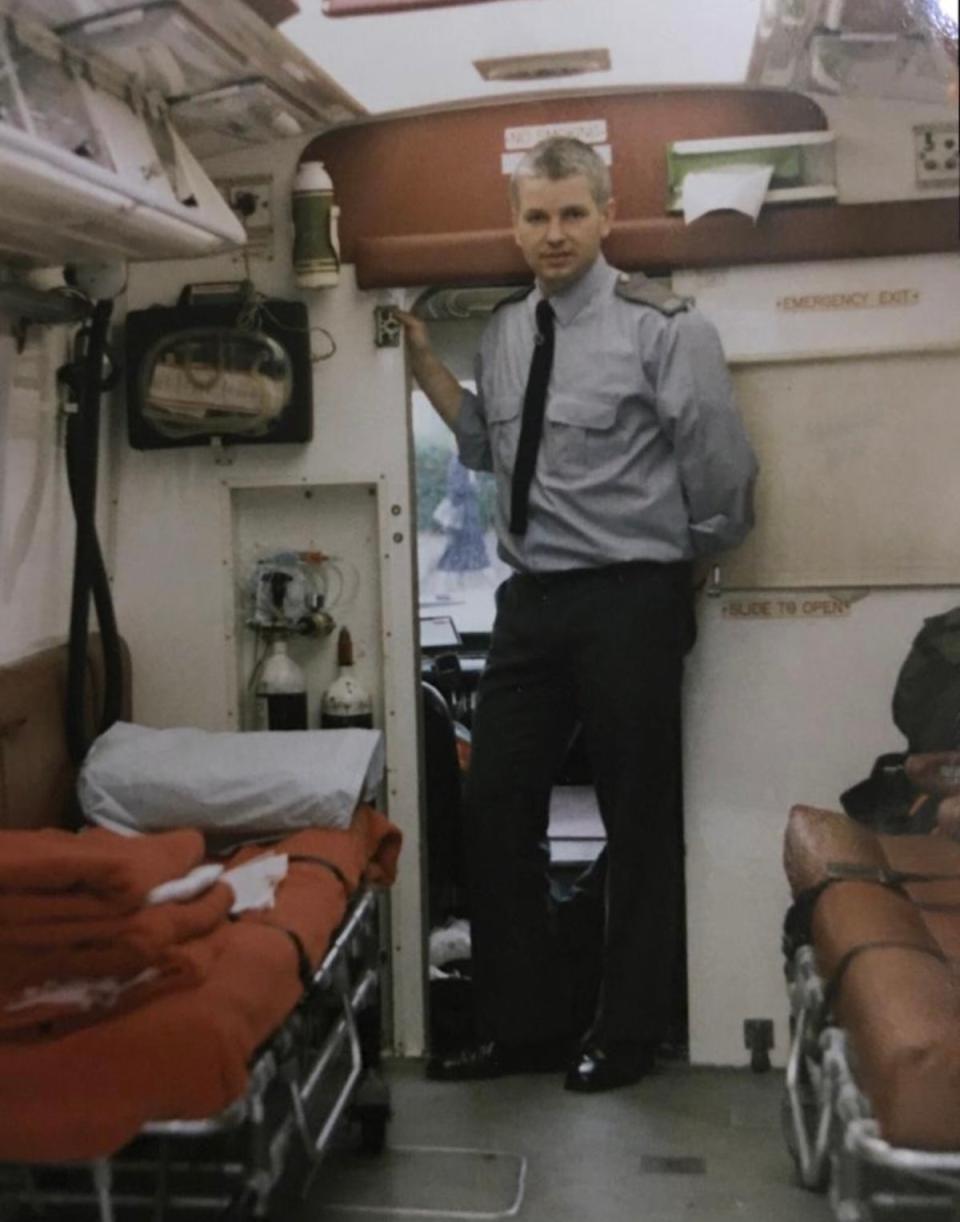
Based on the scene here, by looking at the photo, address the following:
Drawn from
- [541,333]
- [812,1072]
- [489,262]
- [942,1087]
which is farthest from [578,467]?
[942,1087]

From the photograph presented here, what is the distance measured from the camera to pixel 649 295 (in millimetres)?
3602

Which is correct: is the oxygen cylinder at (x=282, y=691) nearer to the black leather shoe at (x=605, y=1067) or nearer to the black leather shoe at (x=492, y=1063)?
the black leather shoe at (x=492, y=1063)

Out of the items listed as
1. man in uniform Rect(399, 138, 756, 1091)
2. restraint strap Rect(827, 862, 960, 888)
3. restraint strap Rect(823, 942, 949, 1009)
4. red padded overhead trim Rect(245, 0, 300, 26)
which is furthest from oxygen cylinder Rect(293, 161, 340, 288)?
restraint strap Rect(823, 942, 949, 1009)

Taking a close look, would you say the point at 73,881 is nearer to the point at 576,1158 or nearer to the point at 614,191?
→ the point at 576,1158

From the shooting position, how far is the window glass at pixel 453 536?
6.28m

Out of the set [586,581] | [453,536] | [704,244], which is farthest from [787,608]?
[453,536]

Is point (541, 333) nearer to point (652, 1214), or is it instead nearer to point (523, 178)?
point (523, 178)

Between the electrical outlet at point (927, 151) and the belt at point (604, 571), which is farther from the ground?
the electrical outlet at point (927, 151)

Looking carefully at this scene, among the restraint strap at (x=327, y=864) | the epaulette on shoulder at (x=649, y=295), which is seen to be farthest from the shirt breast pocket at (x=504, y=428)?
the restraint strap at (x=327, y=864)

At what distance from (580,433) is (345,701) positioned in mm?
927

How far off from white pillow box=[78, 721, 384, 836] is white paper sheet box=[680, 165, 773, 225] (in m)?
1.53

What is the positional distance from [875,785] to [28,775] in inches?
74.8

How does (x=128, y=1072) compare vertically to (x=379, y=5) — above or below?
below

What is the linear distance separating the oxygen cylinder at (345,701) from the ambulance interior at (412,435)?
0.04 meters
